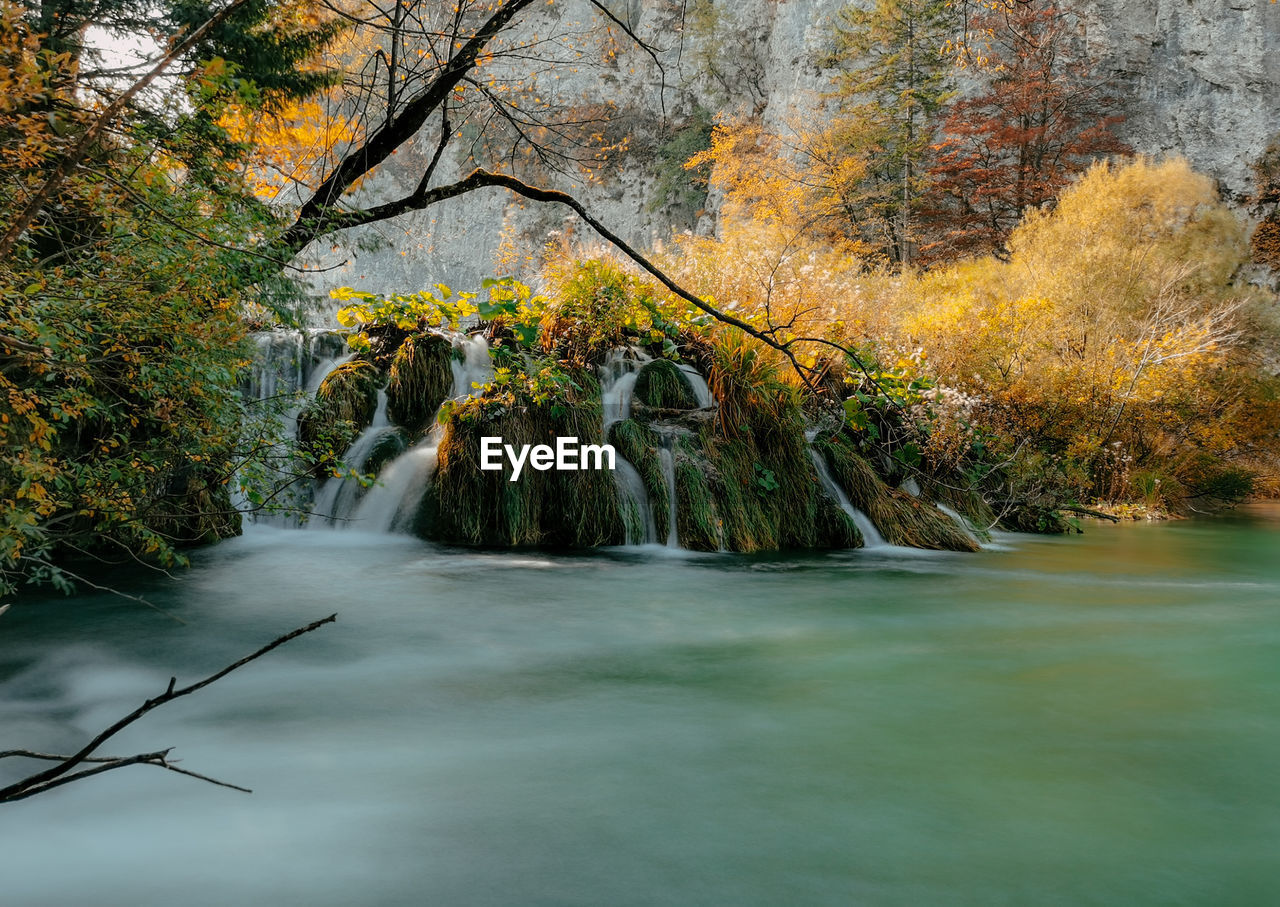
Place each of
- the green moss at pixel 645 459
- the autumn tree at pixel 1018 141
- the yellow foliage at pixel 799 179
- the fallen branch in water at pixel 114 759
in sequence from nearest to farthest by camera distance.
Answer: the fallen branch in water at pixel 114 759, the green moss at pixel 645 459, the yellow foliage at pixel 799 179, the autumn tree at pixel 1018 141

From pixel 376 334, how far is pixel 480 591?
3.88 m

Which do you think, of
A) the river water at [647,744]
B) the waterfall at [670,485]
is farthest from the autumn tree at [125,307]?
the waterfall at [670,485]

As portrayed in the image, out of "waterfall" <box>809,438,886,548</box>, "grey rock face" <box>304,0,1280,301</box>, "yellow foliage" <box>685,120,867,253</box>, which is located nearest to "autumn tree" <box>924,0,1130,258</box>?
"grey rock face" <box>304,0,1280,301</box>

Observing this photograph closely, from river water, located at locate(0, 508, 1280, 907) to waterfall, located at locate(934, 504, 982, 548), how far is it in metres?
2.45

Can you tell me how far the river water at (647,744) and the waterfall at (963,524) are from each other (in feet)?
8.05

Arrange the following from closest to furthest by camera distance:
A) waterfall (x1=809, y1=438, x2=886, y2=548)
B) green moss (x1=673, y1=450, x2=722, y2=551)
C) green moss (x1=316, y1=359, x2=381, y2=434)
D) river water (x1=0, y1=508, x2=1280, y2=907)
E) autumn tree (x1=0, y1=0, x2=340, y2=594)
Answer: river water (x1=0, y1=508, x2=1280, y2=907) < autumn tree (x1=0, y1=0, x2=340, y2=594) < green moss (x1=673, y1=450, x2=722, y2=551) < green moss (x1=316, y1=359, x2=381, y2=434) < waterfall (x1=809, y1=438, x2=886, y2=548)

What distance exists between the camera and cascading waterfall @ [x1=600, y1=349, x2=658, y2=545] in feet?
23.3

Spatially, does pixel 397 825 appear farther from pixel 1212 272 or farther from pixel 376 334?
pixel 1212 272

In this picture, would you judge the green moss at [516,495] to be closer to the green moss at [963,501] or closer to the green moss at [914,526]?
the green moss at [914,526]

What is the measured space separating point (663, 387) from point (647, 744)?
17.2 feet

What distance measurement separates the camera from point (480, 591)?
542cm

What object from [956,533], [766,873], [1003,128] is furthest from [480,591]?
[1003,128]

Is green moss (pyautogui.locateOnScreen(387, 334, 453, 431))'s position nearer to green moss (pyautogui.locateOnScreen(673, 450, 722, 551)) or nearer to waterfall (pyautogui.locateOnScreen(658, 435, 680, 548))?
waterfall (pyautogui.locateOnScreen(658, 435, 680, 548))

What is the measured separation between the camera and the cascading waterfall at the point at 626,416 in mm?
7098
